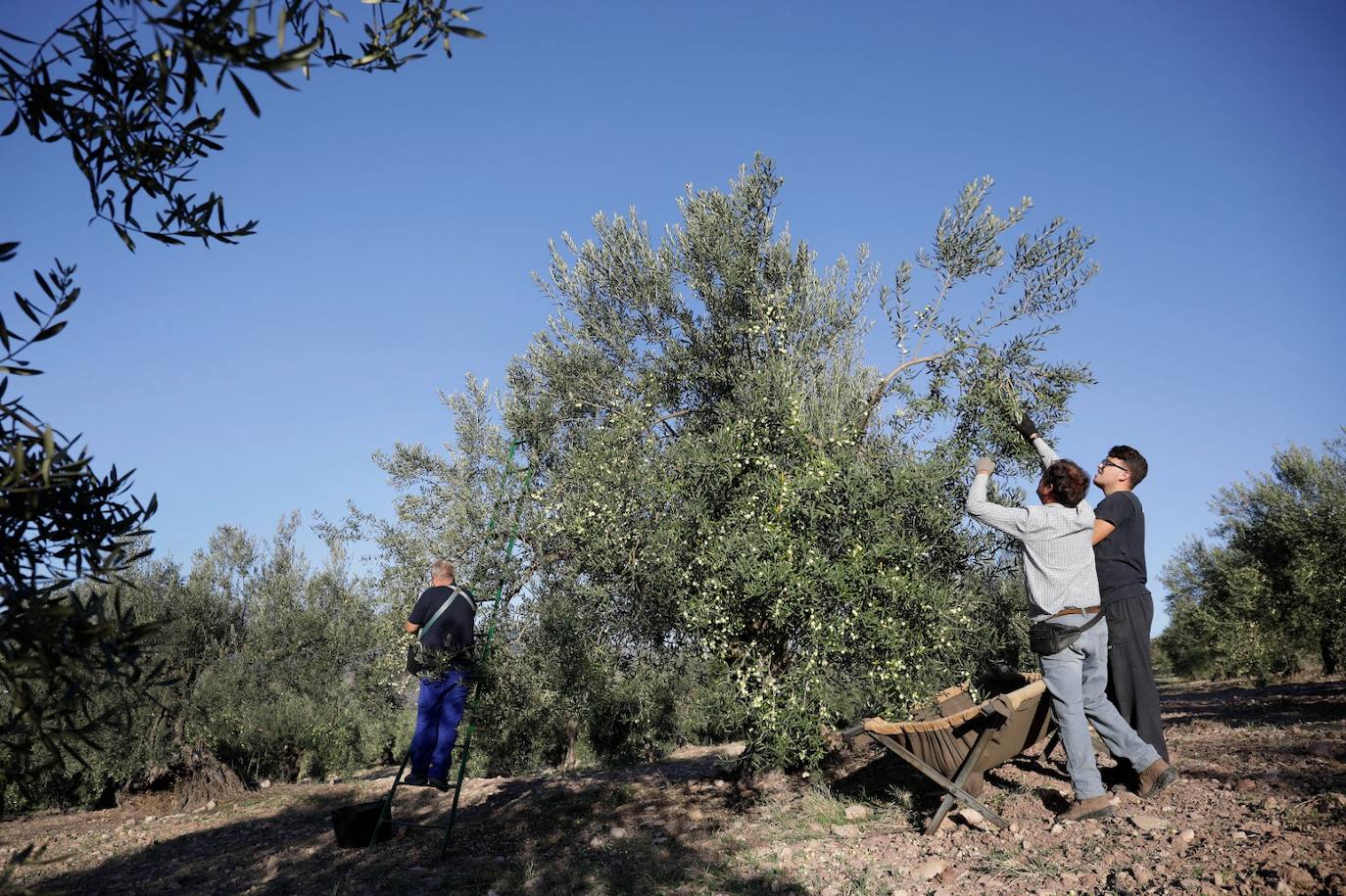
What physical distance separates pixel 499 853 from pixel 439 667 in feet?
6.14

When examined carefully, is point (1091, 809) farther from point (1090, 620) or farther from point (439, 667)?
point (439, 667)

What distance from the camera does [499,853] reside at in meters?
7.79

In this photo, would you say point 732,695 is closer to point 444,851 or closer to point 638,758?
point 444,851

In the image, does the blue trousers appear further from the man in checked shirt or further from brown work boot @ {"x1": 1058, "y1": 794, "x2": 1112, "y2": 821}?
brown work boot @ {"x1": 1058, "y1": 794, "x2": 1112, "y2": 821}

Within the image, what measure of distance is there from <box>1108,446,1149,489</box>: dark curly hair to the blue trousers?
6220 mm

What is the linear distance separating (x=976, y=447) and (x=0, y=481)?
7456 mm

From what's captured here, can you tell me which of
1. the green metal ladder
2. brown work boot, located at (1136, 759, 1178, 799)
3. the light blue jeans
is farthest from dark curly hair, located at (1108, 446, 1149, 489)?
the green metal ladder

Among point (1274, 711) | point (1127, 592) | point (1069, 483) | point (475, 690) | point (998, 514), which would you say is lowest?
point (1274, 711)

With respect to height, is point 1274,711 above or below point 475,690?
below

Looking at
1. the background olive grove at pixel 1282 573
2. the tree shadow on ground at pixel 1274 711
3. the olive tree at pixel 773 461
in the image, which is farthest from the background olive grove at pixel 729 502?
the background olive grove at pixel 1282 573

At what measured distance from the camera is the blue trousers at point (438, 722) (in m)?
7.85

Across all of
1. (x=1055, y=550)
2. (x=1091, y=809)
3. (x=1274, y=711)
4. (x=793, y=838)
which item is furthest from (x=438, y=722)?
(x=1274, y=711)

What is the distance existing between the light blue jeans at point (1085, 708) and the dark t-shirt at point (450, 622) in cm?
503

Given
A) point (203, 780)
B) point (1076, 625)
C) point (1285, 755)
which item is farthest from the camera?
point (203, 780)
